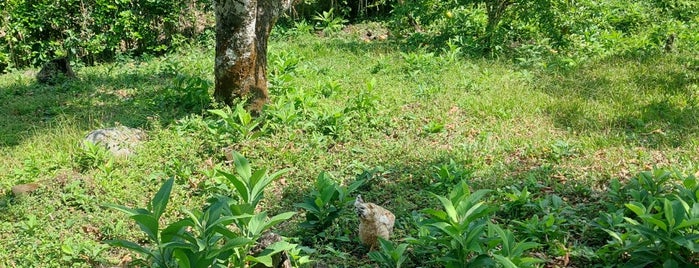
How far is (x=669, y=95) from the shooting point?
21.5 feet

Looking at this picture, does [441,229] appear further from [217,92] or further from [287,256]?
[217,92]

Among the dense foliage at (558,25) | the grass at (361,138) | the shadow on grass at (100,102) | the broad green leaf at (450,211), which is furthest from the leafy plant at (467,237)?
the dense foliage at (558,25)

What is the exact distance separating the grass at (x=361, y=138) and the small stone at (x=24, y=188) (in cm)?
7

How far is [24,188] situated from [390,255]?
317 centimetres

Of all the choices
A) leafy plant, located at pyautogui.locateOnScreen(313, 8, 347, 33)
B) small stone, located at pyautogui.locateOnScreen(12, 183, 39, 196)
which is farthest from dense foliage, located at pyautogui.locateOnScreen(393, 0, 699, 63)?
small stone, located at pyautogui.locateOnScreen(12, 183, 39, 196)

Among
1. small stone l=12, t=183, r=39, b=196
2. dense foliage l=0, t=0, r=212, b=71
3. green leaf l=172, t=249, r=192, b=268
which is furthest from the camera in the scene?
dense foliage l=0, t=0, r=212, b=71

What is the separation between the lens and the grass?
4.54 m

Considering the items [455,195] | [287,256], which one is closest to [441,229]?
[455,195]

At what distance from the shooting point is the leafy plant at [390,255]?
3.45 m

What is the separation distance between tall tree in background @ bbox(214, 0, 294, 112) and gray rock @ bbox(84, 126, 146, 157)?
0.92 meters

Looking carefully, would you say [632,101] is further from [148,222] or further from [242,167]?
[148,222]

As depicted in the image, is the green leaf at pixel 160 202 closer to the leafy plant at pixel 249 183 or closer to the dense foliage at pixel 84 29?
the leafy plant at pixel 249 183

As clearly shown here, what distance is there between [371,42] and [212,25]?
3018mm

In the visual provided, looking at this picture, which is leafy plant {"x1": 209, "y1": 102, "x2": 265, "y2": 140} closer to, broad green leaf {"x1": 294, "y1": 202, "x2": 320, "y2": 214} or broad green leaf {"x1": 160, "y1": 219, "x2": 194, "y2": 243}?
broad green leaf {"x1": 294, "y1": 202, "x2": 320, "y2": 214}
